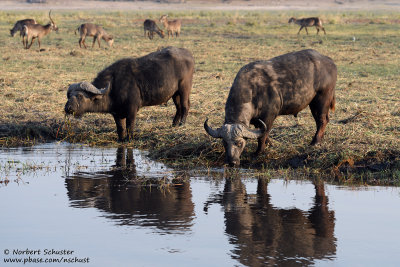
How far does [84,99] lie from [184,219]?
4.49 meters

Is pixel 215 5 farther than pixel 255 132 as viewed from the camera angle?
Yes

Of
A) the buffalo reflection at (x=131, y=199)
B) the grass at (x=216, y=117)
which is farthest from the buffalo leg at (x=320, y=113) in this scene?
the buffalo reflection at (x=131, y=199)

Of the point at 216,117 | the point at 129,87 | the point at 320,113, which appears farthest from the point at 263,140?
the point at 216,117

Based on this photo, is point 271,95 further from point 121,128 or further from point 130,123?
point 121,128

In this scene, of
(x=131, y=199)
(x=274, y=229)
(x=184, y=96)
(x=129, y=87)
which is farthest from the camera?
(x=184, y=96)

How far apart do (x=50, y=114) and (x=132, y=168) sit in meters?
4.18

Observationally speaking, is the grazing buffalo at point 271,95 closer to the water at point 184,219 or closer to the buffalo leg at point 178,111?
the water at point 184,219

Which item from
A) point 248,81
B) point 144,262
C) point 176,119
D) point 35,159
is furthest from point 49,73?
point 144,262

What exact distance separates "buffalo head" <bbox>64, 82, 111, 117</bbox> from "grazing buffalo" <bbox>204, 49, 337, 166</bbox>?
235 cm

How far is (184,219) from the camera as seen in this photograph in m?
6.74

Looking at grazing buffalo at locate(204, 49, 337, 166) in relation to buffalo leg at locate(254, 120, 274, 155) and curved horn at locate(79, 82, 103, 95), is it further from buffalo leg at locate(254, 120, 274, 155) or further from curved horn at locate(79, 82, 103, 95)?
curved horn at locate(79, 82, 103, 95)

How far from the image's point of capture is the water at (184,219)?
18.6 ft

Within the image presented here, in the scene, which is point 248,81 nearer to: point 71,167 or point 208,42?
point 71,167

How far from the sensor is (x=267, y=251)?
5723 mm
